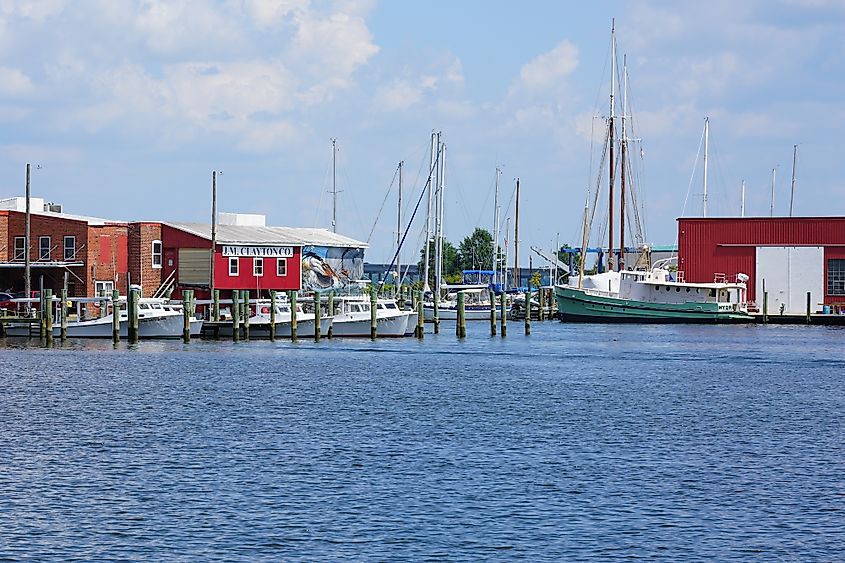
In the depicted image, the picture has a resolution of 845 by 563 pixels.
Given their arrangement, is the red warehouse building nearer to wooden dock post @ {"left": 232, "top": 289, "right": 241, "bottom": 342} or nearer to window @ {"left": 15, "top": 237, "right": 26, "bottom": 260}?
wooden dock post @ {"left": 232, "top": 289, "right": 241, "bottom": 342}

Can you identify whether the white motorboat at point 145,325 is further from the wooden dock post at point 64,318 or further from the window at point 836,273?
the window at point 836,273

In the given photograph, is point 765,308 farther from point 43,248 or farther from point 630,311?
point 43,248

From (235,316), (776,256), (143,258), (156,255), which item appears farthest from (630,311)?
(235,316)

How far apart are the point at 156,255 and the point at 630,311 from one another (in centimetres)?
3564

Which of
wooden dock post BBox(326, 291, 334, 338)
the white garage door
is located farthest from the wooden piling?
the white garage door

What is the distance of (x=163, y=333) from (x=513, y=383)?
27040 millimetres

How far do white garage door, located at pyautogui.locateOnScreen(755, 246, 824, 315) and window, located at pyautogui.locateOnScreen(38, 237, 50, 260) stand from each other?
51115 millimetres

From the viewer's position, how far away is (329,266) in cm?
10169

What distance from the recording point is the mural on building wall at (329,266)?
97.8 metres

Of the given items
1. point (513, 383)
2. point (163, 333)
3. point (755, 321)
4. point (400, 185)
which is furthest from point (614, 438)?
point (400, 185)

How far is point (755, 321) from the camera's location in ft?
338

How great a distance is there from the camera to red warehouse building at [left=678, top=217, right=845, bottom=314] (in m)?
104

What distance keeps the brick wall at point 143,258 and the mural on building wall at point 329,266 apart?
10.8m

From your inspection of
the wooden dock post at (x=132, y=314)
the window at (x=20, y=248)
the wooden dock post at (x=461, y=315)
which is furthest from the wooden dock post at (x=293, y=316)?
the window at (x=20, y=248)
